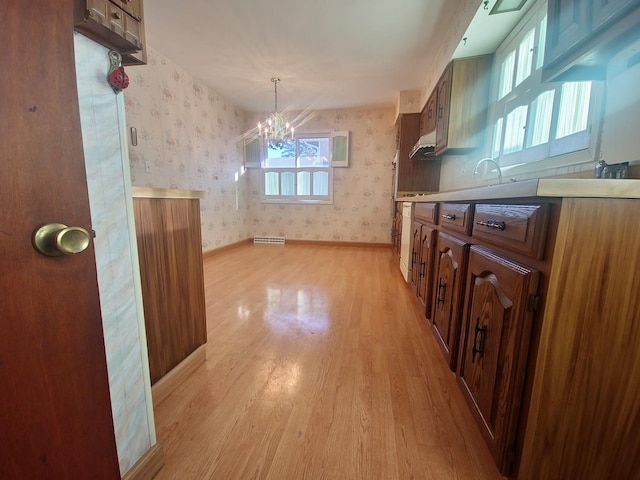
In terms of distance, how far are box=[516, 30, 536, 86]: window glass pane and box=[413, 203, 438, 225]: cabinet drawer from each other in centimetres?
104

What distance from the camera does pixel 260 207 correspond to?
17.3 ft

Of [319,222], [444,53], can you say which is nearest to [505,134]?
[444,53]

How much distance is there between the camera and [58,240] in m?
0.37

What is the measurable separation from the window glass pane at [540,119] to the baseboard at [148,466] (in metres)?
2.35

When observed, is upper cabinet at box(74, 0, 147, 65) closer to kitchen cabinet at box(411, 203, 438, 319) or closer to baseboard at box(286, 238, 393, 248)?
kitchen cabinet at box(411, 203, 438, 319)

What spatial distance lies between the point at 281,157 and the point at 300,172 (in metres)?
0.47

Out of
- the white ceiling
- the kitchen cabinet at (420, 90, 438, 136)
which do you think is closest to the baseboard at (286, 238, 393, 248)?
the kitchen cabinet at (420, 90, 438, 136)

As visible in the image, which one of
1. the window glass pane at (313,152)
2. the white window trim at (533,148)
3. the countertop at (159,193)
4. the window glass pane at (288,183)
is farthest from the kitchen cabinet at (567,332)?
the window glass pane at (288,183)

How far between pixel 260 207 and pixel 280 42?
299cm

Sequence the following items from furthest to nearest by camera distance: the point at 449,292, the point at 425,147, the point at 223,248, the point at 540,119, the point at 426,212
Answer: the point at 223,248
the point at 425,147
the point at 426,212
the point at 540,119
the point at 449,292

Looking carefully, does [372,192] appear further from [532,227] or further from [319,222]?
[532,227]

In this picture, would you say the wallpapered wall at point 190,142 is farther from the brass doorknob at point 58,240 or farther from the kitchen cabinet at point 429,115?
the kitchen cabinet at point 429,115

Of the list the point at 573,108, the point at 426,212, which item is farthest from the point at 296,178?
the point at 573,108

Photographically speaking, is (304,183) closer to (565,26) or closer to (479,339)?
(565,26)
